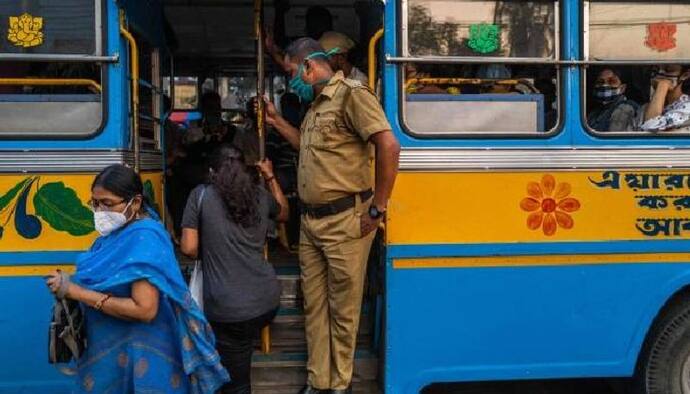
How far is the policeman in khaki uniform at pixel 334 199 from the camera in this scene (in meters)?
3.30

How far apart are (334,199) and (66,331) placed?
4.54 feet

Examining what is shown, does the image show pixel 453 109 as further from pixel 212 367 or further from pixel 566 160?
pixel 212 367

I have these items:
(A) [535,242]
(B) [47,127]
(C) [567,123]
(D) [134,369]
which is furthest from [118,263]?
(C) [567,123]

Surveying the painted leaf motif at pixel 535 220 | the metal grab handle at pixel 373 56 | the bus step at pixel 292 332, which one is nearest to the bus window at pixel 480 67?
the metal grab handle at pixel 373 56

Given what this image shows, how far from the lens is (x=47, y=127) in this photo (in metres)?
3.38

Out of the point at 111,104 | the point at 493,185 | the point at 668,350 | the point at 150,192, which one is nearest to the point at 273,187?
the point at 150,192

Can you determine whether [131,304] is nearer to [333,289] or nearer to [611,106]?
[333,289]

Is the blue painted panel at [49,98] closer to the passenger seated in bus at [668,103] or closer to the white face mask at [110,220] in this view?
the white face mask at [110,220]

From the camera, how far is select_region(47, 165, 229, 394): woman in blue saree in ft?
8.09

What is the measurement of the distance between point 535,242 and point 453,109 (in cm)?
80

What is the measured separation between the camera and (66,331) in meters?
2.53

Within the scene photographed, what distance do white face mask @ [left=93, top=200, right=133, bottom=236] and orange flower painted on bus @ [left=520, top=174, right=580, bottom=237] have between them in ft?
6.56

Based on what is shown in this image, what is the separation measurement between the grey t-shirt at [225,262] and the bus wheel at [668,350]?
7.06 ft

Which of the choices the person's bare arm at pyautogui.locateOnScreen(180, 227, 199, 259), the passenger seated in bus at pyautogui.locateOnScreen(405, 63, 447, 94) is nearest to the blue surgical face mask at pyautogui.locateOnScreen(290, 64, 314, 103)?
the passenger seated in bus at pyautogui.locateOnScreen(405, 63, 447, 94)
